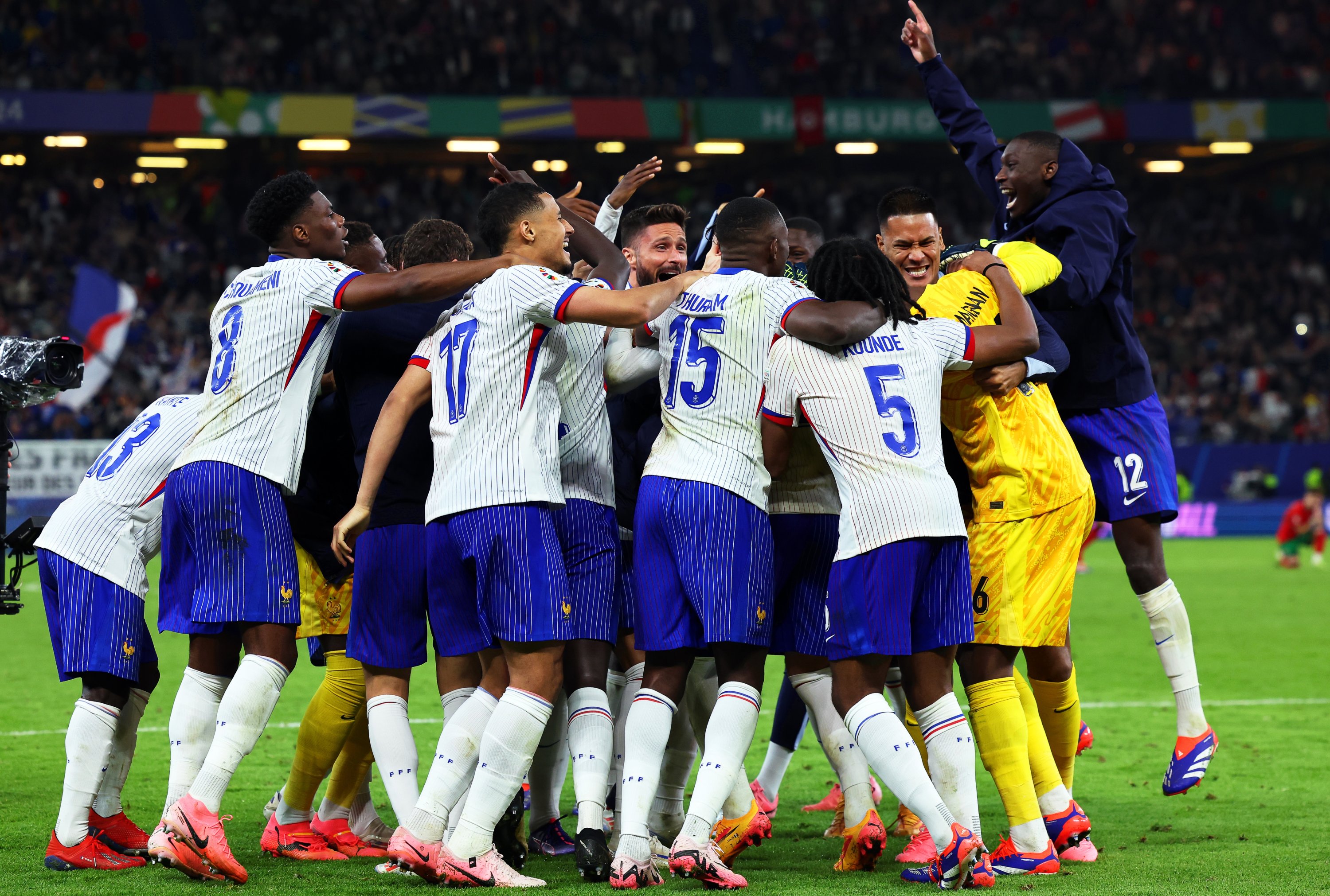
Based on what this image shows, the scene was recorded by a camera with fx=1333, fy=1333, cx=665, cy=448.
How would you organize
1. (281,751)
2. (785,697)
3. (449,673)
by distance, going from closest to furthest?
(449,673) → (785,697) → (281,751)

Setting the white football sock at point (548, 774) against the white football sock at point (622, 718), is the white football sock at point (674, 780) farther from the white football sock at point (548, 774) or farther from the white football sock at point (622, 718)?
the white football sock at point (548, 774)

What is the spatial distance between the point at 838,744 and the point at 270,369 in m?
2.47

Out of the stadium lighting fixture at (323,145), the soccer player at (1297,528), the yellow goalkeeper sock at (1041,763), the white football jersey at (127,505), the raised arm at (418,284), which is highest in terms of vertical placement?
the stadium lighting fixture at (323,145)

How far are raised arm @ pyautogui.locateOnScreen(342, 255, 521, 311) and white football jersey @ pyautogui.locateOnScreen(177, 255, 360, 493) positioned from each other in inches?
3.4

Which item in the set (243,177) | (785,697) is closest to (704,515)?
(785,697)

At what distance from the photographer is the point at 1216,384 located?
101ft

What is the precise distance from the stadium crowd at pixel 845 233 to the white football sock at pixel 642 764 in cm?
2087

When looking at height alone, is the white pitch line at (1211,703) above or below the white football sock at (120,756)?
below

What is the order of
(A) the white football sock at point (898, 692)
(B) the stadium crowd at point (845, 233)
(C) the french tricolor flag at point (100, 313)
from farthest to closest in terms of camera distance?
(B) the stadium crowd at point (845, 233), (C) the french tricolor flag at point (100, 313), (A) the white football sock at point (898, 692)

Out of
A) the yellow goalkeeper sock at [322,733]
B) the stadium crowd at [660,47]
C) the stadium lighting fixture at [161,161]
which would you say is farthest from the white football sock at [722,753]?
the stadium lighting fixture at [161,161]

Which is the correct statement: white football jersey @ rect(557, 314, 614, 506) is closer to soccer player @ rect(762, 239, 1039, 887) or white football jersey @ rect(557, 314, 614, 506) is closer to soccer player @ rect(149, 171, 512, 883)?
soccer player @ rect(149, 171, 512, 883)

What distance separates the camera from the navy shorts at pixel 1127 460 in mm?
5594

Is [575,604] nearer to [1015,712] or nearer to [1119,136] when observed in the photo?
[1015,712]

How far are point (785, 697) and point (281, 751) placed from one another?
3.18m
